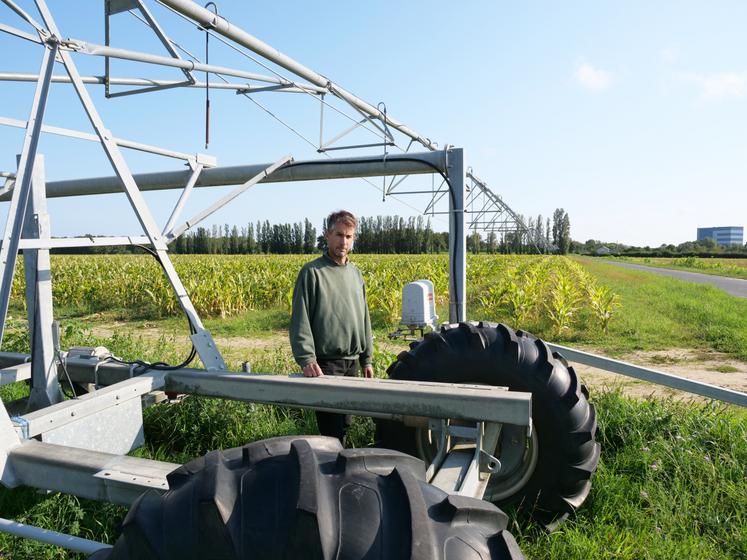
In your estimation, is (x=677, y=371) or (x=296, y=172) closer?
(x=296, y=172)

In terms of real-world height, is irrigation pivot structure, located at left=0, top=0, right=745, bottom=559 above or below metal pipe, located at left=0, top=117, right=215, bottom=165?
below

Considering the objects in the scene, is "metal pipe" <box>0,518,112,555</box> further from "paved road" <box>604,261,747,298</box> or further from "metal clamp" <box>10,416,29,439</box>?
"paved road" <box>604,261,747,298</box>

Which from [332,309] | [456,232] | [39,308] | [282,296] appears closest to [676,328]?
[456,232]

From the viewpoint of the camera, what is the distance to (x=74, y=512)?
9.79 feet

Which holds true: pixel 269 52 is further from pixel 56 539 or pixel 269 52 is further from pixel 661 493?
pixel 661 493

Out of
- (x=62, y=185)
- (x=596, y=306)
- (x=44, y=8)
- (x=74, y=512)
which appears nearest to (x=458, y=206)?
(x=44, y=8)

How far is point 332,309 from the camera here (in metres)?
3.30

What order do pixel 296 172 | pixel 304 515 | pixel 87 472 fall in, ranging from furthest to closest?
pixel 296 172
pixel 87 472
pixel 304 515

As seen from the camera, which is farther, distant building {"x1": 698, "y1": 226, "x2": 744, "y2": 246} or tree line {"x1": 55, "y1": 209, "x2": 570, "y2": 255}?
distant building {"x1": 698, "y1": 226, "x2": 744, "y2": 246}

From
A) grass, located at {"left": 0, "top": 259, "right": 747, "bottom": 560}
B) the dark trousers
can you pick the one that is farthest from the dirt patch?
the dark trousers

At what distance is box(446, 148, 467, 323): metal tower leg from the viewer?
340 cm

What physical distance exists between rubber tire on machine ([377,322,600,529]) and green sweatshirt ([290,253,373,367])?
73 centimetres

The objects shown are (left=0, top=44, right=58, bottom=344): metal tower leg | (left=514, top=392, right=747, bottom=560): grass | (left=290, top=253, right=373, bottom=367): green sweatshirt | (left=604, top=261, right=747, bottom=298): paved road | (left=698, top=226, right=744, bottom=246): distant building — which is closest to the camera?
(left=0, top=44, right=58, bottom=344): metal tower leg

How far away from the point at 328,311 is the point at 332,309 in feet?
0.11
